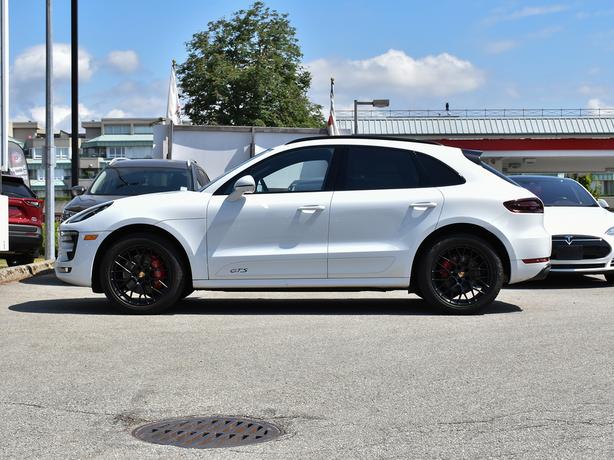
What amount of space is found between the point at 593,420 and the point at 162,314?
194 inches

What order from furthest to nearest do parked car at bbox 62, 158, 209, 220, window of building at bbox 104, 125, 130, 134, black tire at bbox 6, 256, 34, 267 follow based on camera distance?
window of building at bbox 104, 125, 130, 134, black tire at bbox 6, 256, 34, 267, parked car at bbox 62, 158, 209, 220

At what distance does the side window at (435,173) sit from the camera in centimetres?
898

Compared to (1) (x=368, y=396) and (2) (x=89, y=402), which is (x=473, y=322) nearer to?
(1) (x=368, y=396)

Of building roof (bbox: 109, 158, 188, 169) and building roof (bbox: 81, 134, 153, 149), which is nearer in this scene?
building roof (bbox: 109, 158, 188, 169)

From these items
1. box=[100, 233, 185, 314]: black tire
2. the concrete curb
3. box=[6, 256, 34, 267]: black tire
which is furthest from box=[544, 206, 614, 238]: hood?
box=[6, 256, 34, 267]: black tire

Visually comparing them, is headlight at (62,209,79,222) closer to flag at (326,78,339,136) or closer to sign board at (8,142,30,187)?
flag at (326,78,339,136)

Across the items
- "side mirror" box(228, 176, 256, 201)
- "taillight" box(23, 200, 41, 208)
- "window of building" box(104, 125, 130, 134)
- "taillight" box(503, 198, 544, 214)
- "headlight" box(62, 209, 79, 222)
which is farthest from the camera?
"window of building" box(104, 125, 130, 134)

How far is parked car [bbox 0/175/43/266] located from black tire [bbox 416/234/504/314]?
337 inches

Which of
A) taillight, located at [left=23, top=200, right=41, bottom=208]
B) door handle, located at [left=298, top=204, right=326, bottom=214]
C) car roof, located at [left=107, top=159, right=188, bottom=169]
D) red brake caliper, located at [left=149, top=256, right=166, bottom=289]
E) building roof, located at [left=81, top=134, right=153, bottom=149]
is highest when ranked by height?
building roof, located at [left=81, top=134, right=153, bottom=149]

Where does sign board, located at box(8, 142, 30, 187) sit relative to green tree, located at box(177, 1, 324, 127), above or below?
below

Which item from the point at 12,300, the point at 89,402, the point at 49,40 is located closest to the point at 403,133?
the point at 49,40

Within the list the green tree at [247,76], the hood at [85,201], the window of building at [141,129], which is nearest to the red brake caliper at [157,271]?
the hood at [85,201]

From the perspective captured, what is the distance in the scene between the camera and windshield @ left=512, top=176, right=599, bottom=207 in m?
13.7

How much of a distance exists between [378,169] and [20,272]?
20.7 ft
